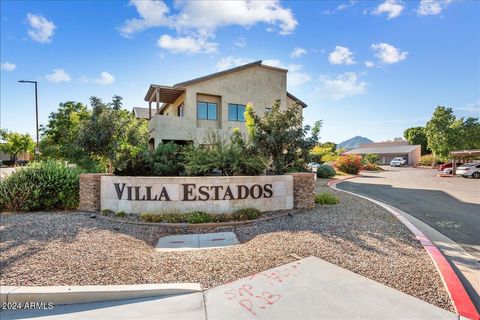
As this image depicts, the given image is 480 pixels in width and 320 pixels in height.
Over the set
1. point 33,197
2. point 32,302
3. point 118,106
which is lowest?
point 32,302

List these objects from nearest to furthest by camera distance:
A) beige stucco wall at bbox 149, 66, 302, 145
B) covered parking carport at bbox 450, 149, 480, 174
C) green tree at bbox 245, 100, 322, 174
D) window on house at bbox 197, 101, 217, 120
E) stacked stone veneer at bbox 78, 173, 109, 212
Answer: stacked stone veneer at bbox 78, 173, 109, 212, green tree at bbox 245, 100, 322, 174, beige stucco wall at bbox 149, 66, 302, 145, window on house at bbox 197, 101, 217, 120, covered parking carport at bbox 450, 149, 480, 174

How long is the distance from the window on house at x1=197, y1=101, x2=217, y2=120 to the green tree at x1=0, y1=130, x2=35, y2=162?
4865 centimetres

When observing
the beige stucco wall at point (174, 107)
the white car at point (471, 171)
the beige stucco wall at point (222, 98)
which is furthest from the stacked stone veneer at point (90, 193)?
the white car at point (471, 171)

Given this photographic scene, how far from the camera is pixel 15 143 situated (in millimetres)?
52844

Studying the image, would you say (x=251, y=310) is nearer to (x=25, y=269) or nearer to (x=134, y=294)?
(x=134, y=294)

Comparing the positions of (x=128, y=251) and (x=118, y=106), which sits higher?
(x=118, y=106)

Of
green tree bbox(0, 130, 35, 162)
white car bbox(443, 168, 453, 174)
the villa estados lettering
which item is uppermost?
green tree bbox(0, 130, 35, 162)

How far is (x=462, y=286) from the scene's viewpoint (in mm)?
4059

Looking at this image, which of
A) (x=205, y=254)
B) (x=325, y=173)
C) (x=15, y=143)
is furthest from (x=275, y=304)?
(x=15, y=143)

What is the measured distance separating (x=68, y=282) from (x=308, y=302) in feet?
11.5

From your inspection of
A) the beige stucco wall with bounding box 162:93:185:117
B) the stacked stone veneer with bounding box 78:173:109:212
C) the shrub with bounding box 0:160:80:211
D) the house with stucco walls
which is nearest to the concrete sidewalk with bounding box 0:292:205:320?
the stacked stone veneer with bounding box 78:173:109:212

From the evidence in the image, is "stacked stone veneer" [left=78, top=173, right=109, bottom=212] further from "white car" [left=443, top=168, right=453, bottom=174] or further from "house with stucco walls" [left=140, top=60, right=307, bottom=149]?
"white car" [left=443, top=168, right=453, bottom=174]

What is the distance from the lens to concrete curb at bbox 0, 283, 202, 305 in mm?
3746

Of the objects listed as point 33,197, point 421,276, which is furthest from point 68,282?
point 33,197
